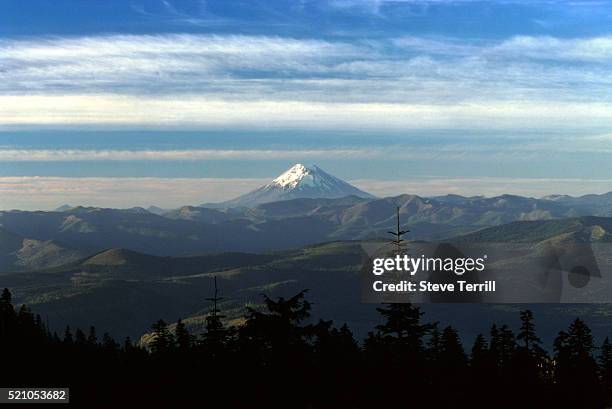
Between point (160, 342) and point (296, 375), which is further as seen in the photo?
point (160, 342)

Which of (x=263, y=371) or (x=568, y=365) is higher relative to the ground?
(x=263, y=371)

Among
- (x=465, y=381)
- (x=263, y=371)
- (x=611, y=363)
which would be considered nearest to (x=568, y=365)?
(x=611, y=363)

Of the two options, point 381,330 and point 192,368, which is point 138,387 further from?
point 381,330

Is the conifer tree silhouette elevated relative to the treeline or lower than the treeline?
lower

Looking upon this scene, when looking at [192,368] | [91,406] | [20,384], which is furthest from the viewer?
[20,384]

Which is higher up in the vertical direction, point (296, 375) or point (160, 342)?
point (296, 375)

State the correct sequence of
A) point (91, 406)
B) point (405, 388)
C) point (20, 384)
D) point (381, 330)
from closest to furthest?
point (381, 330) < point (405, 388) < point (91, 406) < point (20, 384)

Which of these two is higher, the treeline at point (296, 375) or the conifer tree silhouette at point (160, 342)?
Answer: the treeline at point (296, 375)

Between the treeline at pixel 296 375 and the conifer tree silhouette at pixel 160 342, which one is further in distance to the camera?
the conifer tree silhouette at pixel 160 342

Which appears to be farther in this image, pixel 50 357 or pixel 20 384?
pixel 50 357

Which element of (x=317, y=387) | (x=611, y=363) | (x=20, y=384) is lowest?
(x=611, y=363)

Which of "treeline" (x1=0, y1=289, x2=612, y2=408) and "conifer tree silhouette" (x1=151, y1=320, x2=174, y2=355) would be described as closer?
"treeline" (x1=0, y1=289, x2=612, y2=408)
